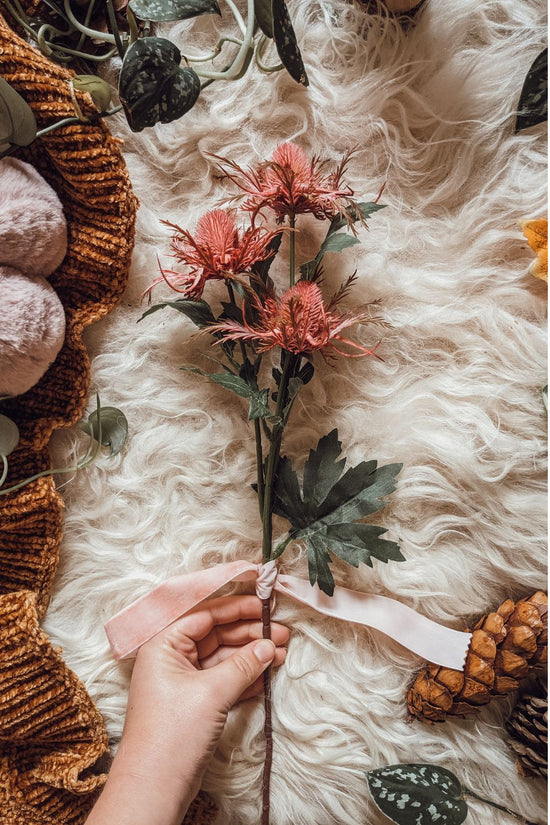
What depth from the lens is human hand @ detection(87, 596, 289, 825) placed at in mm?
724

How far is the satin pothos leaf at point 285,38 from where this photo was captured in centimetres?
62

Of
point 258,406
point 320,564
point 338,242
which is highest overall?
point 338,242

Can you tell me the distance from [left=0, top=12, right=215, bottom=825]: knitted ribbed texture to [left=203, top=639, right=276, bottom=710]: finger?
7.8 inches

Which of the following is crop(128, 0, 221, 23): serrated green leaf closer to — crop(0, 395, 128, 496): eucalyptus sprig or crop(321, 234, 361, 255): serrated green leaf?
crop(321, 234, 361, 255): serrated green leaf

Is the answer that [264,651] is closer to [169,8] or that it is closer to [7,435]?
[7,435]

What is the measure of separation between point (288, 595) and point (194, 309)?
1.35ft

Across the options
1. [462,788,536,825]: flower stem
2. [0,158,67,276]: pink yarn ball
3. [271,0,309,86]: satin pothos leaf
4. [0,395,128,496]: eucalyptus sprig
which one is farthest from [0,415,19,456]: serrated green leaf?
[462,788,536,825]: flower stem

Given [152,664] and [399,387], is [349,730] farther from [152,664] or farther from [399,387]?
[399,387]

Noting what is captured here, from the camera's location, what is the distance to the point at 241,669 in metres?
0.77

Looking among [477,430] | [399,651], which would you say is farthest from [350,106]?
[399,651]

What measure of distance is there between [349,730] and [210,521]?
35 cm

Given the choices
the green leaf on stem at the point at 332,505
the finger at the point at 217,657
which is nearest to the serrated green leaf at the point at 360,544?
the green leaf on stem at the point at 332,505

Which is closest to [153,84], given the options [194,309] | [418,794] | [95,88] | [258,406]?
[95,88]

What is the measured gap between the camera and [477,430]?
77cm
